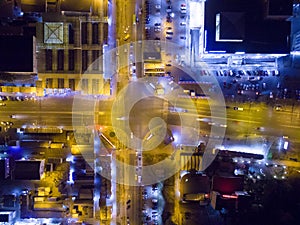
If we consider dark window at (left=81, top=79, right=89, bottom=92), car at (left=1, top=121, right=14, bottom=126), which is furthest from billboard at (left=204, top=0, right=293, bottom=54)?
car at (left=1, top=121, right=14, bottom=126)

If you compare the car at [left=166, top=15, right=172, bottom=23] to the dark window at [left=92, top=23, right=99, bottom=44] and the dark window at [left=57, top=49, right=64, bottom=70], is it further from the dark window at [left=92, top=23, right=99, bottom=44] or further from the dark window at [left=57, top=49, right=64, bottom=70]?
the dark window at [left=57, top=49, right=64, bottom=70]

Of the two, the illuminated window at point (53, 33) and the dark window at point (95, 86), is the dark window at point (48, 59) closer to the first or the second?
the illuminated window at point (53, 33)

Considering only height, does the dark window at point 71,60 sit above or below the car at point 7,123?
above

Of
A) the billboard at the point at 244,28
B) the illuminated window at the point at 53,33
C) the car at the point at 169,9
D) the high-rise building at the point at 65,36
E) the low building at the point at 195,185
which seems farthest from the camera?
the car at the point at 169,9

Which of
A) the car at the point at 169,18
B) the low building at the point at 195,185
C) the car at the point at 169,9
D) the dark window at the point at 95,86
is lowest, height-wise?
the low building at the point at 195,185

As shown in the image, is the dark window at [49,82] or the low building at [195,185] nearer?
the low building at [195,185]

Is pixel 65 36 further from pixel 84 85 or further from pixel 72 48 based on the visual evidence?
pixel 84 85

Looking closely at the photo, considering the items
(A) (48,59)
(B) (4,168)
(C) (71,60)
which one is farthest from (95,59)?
(B) (4,168)

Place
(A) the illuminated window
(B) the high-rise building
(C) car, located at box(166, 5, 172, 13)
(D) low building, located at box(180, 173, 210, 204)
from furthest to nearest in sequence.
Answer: (C) car, located at box(166, 5, 172, 13) < (D) low building, located at box(180, 173, 210, 204) < (A) the illuminated window < (B) the high-rise building

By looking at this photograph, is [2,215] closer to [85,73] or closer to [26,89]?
[26,89]

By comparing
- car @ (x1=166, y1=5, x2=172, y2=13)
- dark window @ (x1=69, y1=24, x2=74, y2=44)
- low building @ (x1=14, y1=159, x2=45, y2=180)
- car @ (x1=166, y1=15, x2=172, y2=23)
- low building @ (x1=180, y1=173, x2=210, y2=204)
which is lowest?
low building @ (x1=180, y1=173, x2=210, y2=204)

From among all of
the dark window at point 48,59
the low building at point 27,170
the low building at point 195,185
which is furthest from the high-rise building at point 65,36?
the low building at point 195,185

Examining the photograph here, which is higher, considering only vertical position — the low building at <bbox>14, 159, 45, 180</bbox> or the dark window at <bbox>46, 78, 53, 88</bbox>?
the dark window at <bbox>46, 78, 53, 88</bbox>
